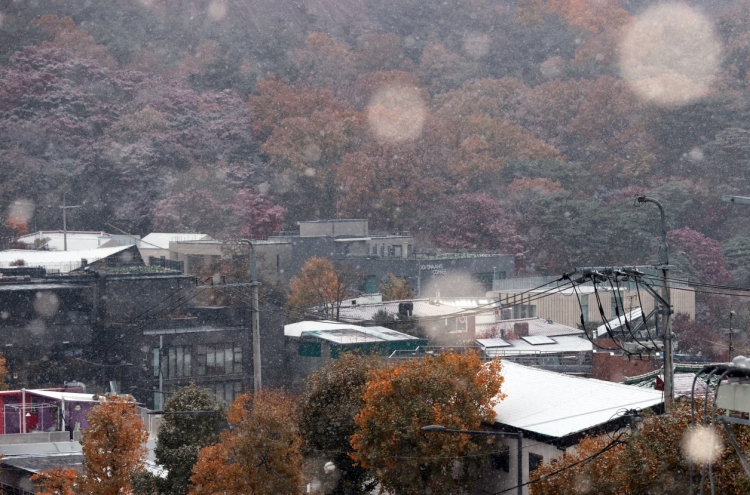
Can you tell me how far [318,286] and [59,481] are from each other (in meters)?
32.2

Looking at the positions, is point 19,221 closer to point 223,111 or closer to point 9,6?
point 223,111

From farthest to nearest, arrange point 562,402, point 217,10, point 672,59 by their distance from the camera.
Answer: point 217,10
point 672,59
point 562,402

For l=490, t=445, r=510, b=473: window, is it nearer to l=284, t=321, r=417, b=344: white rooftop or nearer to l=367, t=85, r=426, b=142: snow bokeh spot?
l=284, t=321, r=417, b=344: white rooftop

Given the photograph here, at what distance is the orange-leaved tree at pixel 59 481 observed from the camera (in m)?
19.4

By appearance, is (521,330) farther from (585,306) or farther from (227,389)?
(227,389)

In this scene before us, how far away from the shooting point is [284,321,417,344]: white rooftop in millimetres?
35656

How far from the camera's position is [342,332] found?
122ft

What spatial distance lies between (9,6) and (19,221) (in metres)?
39.1

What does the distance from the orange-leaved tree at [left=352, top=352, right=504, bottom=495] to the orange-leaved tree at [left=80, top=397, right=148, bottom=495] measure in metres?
4.40

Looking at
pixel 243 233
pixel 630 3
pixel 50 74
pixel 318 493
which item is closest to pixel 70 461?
pixel 318 493

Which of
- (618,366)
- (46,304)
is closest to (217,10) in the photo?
(46,304)

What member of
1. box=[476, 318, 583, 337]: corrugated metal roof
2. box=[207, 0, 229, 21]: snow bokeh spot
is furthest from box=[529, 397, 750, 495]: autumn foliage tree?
box=[207, 0, 229, 21]: snow bokeh spot

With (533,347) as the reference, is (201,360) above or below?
below

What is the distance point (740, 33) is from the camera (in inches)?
3740
